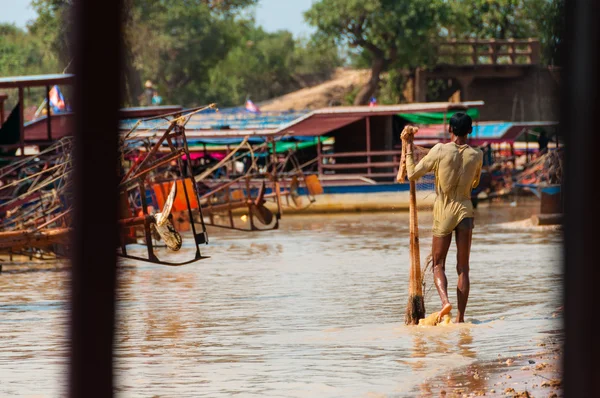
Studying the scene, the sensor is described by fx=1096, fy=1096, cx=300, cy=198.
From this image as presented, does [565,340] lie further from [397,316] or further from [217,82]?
[217,82]

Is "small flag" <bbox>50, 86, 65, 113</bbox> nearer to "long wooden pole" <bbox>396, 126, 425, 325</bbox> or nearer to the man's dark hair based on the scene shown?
"long wooden pole" <bbox>396, 126, 425, 325</bbox>

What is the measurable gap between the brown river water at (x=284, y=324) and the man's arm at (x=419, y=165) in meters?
1.10

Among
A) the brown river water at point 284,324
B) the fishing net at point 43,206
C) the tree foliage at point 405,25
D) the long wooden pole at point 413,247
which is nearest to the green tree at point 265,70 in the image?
the tree foliage at point 405,25

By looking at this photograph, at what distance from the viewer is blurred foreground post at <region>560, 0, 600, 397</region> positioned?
253 cm

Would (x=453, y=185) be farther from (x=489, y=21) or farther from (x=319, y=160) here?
(x=489, y=21)

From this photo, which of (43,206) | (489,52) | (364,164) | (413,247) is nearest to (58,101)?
(364,164)

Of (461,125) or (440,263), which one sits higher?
(461,125)

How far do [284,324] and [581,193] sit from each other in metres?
6.37

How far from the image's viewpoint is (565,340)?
109 inches

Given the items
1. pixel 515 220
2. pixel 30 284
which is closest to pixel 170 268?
pixel 30 284

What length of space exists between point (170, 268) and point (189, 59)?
4191cm

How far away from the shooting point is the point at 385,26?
153ft

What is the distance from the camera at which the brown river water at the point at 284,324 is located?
247 inches

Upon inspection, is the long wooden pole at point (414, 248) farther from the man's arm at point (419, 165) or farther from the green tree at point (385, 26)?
the green tree at point (385, 26)
